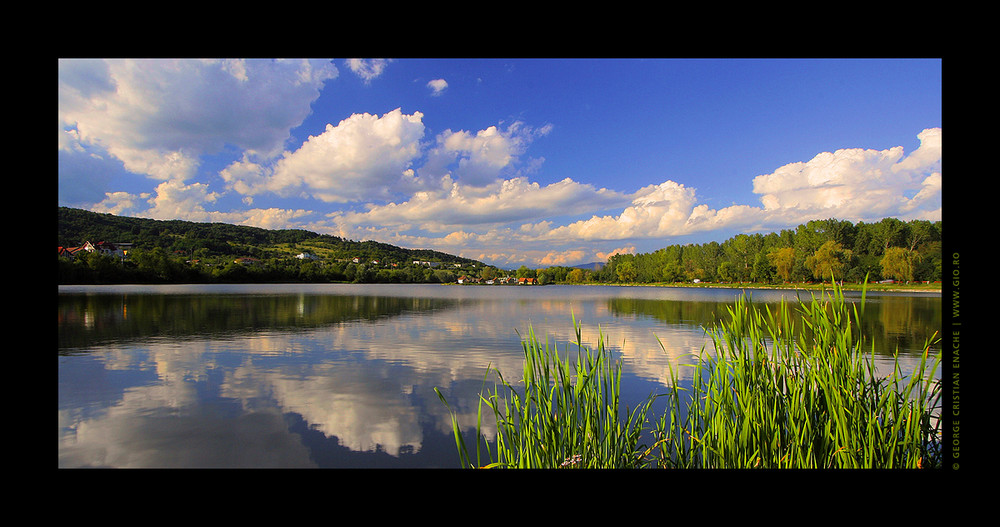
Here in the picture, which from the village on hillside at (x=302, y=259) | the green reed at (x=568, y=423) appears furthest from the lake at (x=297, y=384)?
the village on hillside at (x=302, y=259)

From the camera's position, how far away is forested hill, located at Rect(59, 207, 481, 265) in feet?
35.3

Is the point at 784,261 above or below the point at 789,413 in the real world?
above

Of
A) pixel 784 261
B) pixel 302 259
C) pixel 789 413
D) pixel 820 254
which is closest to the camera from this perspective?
pixel 789 413

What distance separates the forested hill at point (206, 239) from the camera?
1076cm

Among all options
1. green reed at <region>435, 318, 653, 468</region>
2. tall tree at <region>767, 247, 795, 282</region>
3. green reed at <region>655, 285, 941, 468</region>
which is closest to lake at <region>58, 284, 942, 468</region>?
green reed at <region>435, 318, 653, 468</region>

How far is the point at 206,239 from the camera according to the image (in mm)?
17609

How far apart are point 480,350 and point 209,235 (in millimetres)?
16429

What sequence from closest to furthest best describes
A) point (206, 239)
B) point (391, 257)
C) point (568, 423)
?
1. point (568, 423)
2. point (206, 239)
3. point (391, 257)

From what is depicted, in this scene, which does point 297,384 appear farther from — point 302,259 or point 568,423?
point 302,259

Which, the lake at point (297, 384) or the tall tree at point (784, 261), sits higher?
the tall tree at point (784, 261)

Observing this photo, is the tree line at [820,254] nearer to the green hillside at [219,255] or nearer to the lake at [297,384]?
the lake at [297,384]

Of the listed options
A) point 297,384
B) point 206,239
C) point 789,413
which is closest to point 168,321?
point 206,239

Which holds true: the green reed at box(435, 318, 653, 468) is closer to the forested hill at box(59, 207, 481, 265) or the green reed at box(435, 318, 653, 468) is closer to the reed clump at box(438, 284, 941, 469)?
the reed clump at box(438, 284, 941, 469)
